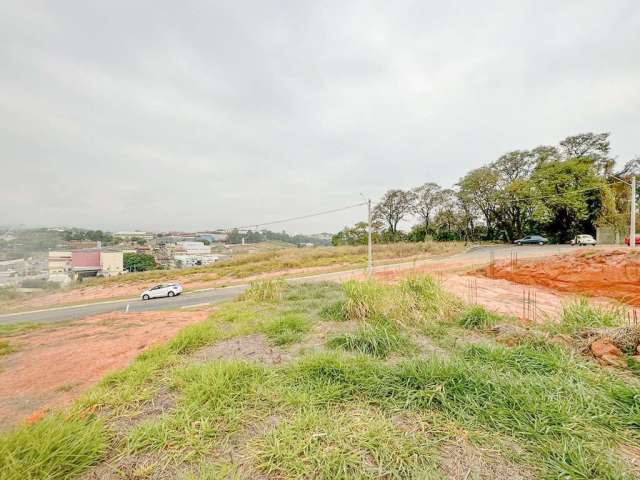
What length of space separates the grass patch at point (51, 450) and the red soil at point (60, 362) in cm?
84

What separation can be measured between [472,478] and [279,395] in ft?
4.74

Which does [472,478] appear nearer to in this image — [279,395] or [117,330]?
[279,395]

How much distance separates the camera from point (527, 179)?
2703 centimetres

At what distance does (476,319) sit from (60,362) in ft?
23.3

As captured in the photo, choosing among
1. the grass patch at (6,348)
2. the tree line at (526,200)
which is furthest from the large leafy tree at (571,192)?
the grass patch at (6,348)

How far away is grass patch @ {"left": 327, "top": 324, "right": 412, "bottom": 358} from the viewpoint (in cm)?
299

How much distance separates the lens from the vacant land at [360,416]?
1.46m

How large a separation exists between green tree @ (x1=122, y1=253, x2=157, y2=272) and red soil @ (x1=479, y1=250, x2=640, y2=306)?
118 feet

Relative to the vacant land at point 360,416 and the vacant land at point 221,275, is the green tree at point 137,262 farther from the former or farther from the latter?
the vacant land at point 360,416

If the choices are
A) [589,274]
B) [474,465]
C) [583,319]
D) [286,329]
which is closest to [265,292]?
[286,329]

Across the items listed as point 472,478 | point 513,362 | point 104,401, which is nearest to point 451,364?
point 513,362

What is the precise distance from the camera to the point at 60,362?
162 inches

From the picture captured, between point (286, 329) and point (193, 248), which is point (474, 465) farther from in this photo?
point (193, 248)

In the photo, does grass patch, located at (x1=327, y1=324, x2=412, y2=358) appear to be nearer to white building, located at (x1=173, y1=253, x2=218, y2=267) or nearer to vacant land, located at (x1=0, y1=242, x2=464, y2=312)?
vacant land, located at (x1=0, y1=242, x2=464, y2=312)
